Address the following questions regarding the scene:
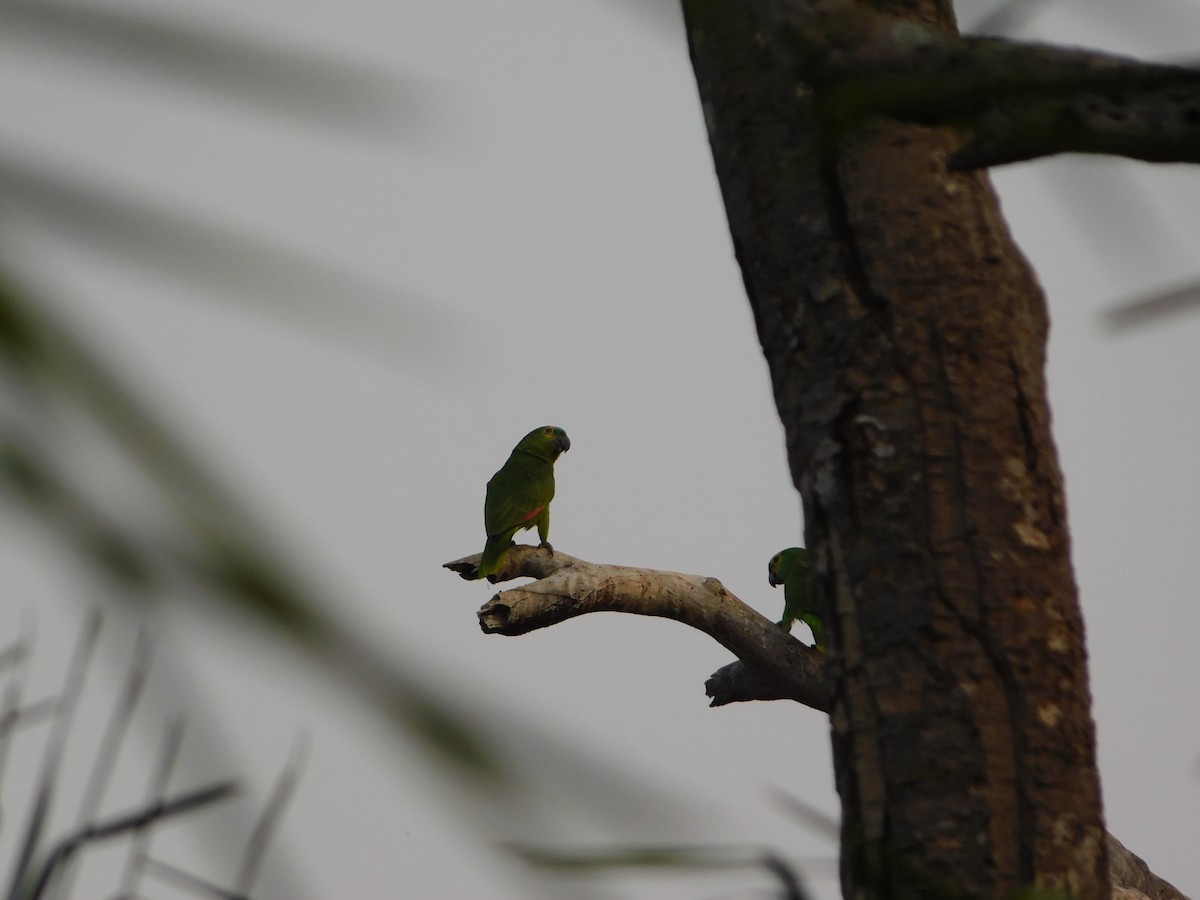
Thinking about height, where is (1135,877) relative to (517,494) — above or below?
below

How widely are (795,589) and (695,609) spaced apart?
71 centimetres

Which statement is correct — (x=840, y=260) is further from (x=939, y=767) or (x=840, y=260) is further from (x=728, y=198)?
(x=939, y=767)

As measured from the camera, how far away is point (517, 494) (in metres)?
5.77

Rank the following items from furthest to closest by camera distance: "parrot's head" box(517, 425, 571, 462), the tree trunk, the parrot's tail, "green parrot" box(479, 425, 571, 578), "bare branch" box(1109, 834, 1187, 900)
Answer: "parrot's head" box(517, 425, 571, 462) → "green parrot" box(479, 425, 571, 578) → the parrot's tail → "bare branch" box(1109, 834, 1187, 900) → the tree trunk

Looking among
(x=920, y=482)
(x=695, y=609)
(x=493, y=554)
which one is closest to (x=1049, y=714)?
(x=920, y=482)

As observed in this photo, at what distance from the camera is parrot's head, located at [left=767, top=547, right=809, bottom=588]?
5.41 metres

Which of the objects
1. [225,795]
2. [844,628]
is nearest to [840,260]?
[844,628]

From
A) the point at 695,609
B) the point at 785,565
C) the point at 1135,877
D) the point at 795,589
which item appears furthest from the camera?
the point at 785,565

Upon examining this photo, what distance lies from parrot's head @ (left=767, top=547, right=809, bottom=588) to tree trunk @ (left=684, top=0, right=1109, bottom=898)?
12.2ft

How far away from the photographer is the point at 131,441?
244 mm

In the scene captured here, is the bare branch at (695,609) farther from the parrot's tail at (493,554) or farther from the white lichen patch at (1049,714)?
the white lichen patch at (1049,714)

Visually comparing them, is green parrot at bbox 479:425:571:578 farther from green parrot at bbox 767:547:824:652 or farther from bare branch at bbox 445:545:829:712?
green parrot at bbox 767:547:824:652

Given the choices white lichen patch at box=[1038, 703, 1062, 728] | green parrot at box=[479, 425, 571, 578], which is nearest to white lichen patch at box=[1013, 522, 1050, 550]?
white lichen patch at box=[1038, 703, 1062, 728]

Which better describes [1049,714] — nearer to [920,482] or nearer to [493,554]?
[920,482]
